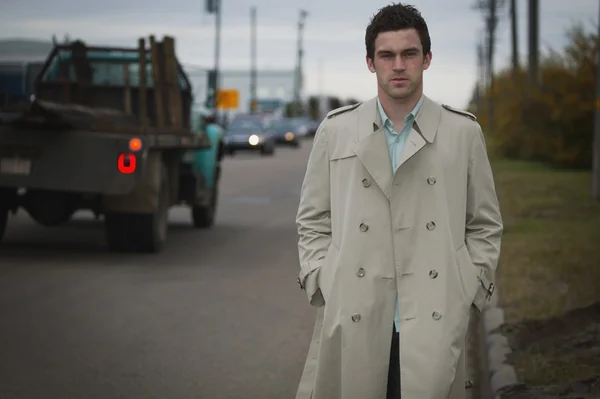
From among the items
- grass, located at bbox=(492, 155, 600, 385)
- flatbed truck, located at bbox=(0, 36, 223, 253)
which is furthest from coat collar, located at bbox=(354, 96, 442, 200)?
flatbed truck, located at bbox=(0, 36, 223, 253)

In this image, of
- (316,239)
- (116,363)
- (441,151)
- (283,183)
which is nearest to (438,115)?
(441,151)

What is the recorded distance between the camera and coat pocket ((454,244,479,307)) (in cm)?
441

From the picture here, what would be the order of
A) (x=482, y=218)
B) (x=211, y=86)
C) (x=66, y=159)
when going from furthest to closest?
(x=211, y=86) → (x=66, y=159) → (x=482, y=218)

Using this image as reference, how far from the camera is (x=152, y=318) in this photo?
1091 cm

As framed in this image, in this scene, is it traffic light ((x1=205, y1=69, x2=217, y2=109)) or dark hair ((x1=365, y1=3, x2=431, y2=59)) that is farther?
traffic light ((x1=205, y1=69, x2=217, y2=109))

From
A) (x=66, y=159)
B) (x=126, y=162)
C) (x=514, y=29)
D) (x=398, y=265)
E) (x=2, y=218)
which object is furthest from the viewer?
(x=514, y=29)

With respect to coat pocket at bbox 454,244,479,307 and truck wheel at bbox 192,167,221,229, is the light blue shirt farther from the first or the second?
truck wheel at bbox 192,167,221,229

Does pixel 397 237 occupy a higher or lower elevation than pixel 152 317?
higher

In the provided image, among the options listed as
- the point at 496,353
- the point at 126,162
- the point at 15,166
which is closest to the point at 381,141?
the point at 496,353

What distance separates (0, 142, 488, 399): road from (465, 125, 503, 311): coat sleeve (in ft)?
12.1

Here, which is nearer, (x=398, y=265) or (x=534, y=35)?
(x=398, y=265)

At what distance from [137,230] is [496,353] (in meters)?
7.28

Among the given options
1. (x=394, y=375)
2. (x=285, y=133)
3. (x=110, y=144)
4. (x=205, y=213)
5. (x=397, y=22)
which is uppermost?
(x=285, y=133)

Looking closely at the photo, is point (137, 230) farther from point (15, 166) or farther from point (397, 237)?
point (397, 237)
